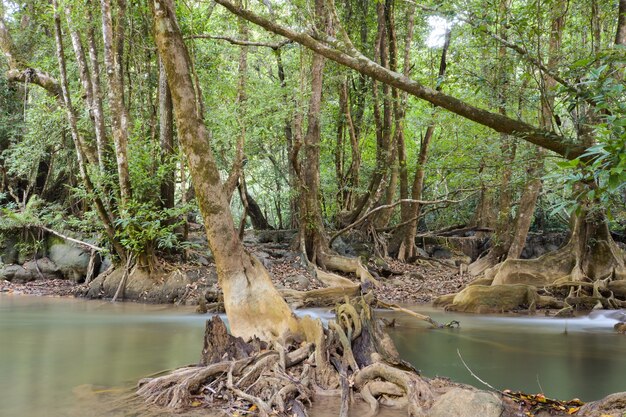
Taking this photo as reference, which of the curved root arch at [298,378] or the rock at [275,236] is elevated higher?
the rock at [275,236]

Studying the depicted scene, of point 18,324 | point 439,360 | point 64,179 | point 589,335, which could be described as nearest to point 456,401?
point 439,360

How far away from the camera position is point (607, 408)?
4.89 meters

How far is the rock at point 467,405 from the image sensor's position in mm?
4625

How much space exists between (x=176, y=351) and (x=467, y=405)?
542cm

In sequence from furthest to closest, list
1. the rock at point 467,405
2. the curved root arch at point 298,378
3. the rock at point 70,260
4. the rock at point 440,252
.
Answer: the rock at point 440,252, the rock at point 70,260, the curved root arch at point 298,378, the rock at point 467,405

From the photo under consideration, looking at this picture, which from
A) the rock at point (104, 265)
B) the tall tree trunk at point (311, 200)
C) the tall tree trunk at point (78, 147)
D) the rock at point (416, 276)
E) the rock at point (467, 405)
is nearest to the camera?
the rock at point (467, 405)

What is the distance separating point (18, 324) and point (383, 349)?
8.44 metres

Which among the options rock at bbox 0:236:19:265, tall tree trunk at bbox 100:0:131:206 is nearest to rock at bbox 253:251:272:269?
tall tree trunk at bbox 100:0:131:206

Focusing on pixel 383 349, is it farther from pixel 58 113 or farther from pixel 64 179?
pixel 64 179

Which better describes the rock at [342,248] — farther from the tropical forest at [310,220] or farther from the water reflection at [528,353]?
the water reflection at [528,353]

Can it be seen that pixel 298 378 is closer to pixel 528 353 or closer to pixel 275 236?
pixel 528 353

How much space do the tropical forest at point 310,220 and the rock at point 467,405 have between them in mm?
22

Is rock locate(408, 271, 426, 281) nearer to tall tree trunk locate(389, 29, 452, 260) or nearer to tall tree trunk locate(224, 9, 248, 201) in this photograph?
tall tree trunk locate(389, 29, 452, 260)

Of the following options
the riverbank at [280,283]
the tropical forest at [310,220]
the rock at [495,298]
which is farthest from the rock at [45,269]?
the rock at [495,298]
